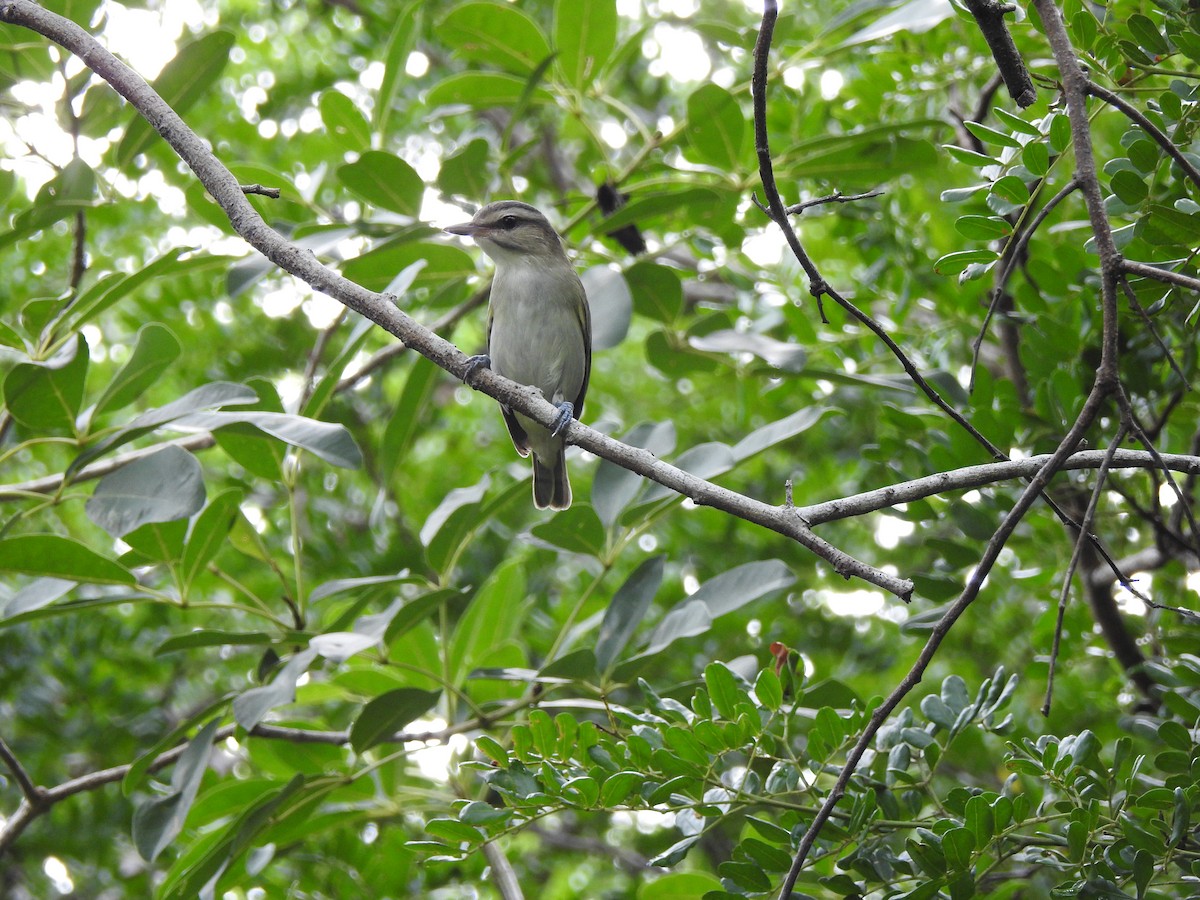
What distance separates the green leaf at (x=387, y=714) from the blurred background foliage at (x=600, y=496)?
0.6 inches

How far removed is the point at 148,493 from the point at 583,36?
7.21 ft

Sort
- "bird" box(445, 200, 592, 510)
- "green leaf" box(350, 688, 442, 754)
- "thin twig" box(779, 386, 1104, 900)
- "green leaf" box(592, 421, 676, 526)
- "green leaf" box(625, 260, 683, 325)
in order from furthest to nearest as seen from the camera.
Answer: "bird" box(445, 200, 592, 510) → "green leaf" box(625, 260, 683, 325) → "green leaf" box(592, 421, 676, 526) → "green leaf" box(350, 688, 442, 754) → "thin twig" box(779, 386, 1104, 900)

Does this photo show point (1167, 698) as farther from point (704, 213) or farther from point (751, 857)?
point (704, 213)

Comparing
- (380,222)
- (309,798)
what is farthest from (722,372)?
(309,798)

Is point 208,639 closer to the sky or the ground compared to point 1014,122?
closer to the ground

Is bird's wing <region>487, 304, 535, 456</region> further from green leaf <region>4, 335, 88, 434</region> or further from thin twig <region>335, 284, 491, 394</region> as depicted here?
green leaf <region>4, 335, 88, 434</region>

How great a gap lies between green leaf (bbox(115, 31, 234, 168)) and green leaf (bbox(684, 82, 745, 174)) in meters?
1.57

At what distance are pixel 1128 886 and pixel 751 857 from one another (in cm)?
88

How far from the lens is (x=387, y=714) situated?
119 inches

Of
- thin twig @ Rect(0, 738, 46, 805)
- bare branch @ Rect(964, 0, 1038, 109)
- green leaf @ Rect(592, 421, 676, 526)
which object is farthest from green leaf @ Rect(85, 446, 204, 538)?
bare branch @ Rect(964, 0, 1038, 109)

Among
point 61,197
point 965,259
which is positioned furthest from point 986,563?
point 61,197

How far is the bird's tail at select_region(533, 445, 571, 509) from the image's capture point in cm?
512

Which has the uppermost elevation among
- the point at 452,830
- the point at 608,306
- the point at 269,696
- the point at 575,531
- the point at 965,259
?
the point at 965,259

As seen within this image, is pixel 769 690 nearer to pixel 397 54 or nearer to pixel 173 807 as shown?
pixel 173 807
